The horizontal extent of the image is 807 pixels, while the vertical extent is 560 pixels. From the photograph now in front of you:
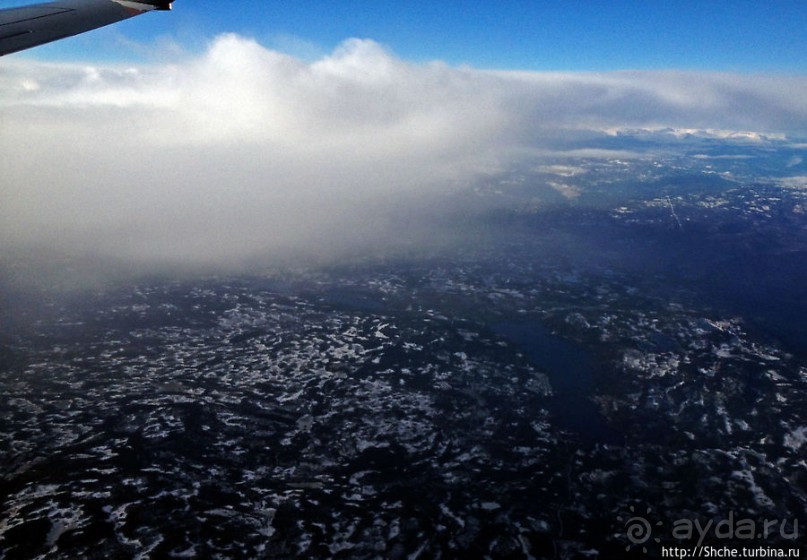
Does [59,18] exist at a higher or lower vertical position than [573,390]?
higher

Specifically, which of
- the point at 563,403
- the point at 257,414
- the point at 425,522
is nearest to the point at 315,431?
the point at 257,414

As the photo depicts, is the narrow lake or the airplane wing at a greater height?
the airplane wing

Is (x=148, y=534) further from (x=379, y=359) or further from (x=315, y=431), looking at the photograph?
(x=379, y=359)

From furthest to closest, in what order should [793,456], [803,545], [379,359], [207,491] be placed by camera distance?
[379,359]
[793,456]
[207,491]
[803,545]

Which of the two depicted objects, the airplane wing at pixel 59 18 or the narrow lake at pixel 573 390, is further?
the narrow lake at pixel 573 390

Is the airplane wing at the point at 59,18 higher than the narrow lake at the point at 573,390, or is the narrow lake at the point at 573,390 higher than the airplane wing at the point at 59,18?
the airplane wing at the point at 59,18

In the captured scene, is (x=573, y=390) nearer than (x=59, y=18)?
No

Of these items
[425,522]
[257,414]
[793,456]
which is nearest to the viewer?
[425,522]

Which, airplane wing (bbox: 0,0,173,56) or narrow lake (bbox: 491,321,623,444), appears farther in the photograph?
narrow lake (bbox: 491,321,623,444)
